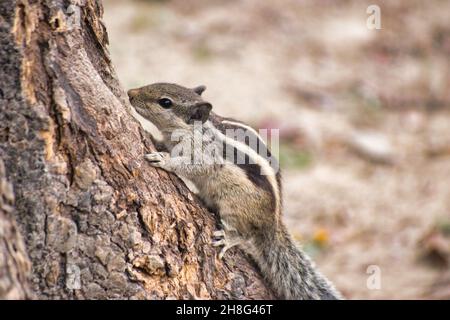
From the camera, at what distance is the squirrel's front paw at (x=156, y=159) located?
143 inches

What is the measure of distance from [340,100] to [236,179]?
6.02 metres

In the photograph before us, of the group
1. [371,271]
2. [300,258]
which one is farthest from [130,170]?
[371,271]

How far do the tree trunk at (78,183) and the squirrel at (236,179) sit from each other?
440 millimetres

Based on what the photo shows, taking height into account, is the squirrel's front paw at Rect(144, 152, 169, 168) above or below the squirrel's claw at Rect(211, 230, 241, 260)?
above

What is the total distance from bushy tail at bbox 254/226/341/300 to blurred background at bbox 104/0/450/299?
2057 millimetres

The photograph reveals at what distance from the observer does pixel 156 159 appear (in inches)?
144

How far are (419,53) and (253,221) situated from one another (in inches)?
312

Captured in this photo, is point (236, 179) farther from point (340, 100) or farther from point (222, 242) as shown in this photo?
point (340, 100)

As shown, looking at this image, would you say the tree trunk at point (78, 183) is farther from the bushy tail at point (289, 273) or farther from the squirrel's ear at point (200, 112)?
the squirrel's ear at point (200, 112)

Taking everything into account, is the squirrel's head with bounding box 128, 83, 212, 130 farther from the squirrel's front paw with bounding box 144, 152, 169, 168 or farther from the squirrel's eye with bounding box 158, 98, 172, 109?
the squirrel's front paw with bounding box 144, 152, 169, 168

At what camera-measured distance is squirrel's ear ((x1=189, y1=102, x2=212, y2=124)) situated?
437 centimetres

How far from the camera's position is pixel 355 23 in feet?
37.6

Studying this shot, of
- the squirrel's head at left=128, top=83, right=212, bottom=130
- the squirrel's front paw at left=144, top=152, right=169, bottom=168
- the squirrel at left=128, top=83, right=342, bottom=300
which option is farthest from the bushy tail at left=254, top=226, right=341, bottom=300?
the squirrel's head at left=128, top=83, right=212, bottom=130

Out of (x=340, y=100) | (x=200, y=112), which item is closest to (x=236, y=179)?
(x=200, y=112)
